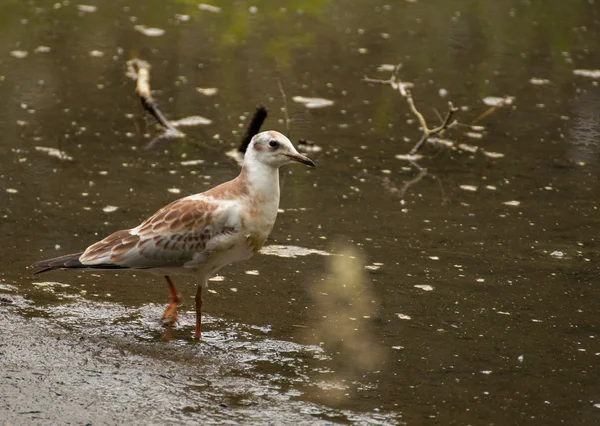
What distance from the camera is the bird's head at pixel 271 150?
21.4 ft

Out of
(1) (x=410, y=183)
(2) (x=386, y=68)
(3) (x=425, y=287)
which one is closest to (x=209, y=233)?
(3) (x=425, y=287)

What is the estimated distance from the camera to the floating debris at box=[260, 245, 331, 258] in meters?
8.10

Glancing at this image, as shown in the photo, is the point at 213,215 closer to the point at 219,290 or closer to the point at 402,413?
the point at 219,290

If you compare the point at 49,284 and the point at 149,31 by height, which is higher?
the point at 49,284

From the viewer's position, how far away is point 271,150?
21.4 feet

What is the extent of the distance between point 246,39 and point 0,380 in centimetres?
1006

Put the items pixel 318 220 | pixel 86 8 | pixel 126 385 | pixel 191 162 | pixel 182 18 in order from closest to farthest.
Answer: pixel 126 385, pixel 318 220, pixel 191 162, pixel 182 18, pixel 86 8

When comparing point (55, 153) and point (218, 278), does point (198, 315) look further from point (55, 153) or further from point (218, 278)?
point (55, 153)

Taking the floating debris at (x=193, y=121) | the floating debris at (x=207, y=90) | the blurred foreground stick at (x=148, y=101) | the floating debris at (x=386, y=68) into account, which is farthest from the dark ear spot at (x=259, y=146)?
the floating debris at (x=386, y=68)

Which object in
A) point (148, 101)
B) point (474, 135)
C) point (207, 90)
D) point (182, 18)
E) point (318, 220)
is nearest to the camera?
point (318, 220)

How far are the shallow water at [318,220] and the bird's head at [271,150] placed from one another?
119 cm

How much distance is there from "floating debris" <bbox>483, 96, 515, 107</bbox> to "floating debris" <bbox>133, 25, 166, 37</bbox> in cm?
519

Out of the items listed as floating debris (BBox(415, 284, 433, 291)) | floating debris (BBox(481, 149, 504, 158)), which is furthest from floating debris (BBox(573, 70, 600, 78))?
floating debris (BBox(415, 284, 433, 291))

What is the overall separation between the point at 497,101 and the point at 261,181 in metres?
7.10
